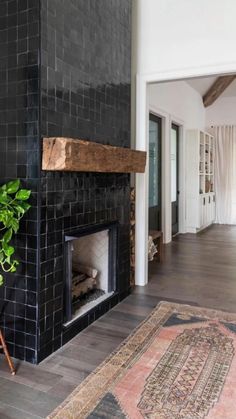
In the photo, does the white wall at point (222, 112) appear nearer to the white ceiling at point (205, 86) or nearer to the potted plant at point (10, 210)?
the white ceiling at point (205, 86)

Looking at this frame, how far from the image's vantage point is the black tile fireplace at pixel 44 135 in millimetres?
2121

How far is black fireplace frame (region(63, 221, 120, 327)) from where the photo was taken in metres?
2.43

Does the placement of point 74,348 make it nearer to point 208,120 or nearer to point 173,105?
point 173,105

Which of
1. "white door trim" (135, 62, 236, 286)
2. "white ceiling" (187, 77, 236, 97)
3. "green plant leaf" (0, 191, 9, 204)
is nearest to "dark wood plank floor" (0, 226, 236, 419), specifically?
"white door trim" (135, 62, 236, 286)

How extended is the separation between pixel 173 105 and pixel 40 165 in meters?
4.71

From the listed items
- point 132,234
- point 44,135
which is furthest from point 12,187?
point 132,234

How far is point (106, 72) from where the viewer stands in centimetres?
289

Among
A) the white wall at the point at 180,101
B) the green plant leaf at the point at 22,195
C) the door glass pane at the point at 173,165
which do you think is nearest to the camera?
the green plant leaf at the point at 22,195

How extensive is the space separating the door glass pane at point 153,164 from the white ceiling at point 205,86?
78.8 inches

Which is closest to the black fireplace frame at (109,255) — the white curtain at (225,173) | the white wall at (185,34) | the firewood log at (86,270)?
the firewood log at (86,270)

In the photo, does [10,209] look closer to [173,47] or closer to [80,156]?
[80,156]

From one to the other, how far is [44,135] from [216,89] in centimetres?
654

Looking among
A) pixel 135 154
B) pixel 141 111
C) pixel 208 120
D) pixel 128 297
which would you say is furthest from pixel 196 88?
pixel 128 297

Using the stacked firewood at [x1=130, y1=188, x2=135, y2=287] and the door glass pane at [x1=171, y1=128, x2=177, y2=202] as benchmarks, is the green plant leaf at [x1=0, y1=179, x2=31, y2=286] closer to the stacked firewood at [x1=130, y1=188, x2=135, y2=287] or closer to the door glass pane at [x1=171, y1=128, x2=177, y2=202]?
the stacked firewood at [x1=130, y1=188, x2=135, y2=287]
